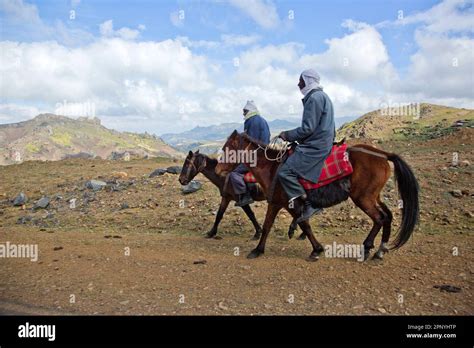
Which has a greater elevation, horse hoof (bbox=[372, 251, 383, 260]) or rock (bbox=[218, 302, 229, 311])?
horse hoof (bbox=[372, 251, 383, 260])

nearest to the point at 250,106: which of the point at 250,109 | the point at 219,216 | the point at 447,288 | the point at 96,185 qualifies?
the point at 250,109

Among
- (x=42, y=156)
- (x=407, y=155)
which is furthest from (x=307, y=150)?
(x=42, y=156)

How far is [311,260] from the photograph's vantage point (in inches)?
279

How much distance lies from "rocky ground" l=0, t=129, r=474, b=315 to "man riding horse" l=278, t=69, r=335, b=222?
1.44m

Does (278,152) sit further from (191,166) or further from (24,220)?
(24,220)

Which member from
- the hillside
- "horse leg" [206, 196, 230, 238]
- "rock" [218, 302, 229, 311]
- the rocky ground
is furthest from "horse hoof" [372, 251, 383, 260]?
the hillside

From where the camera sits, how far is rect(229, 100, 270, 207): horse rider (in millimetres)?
8797

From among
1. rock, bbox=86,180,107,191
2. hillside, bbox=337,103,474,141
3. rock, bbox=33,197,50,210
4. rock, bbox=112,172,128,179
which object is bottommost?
rock, bbox=33,197,50,210

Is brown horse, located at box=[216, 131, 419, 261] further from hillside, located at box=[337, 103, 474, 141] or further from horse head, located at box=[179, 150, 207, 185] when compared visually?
hillside, located at box=[337, 103, 474, 141]

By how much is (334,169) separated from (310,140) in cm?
71

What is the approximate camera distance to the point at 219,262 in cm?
726

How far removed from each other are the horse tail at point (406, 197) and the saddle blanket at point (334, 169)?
0.77 m
